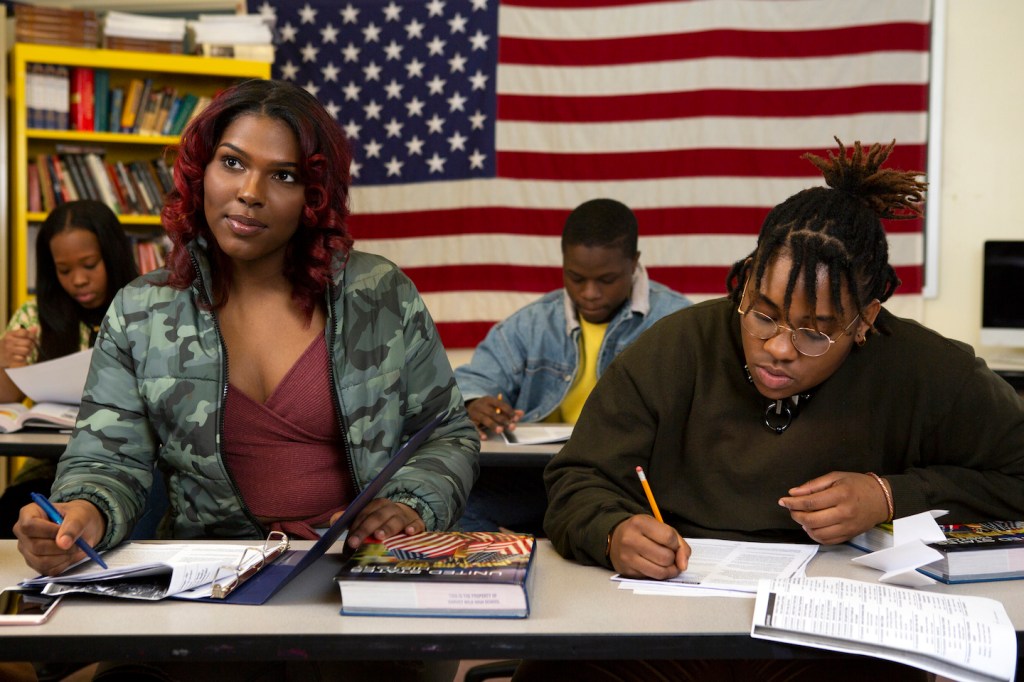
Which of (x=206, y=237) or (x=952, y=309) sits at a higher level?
(x=206, y=237)

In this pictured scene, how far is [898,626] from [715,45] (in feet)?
12.9

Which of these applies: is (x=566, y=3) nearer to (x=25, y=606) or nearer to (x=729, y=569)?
(x=729, y=569)

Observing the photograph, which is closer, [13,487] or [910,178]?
[910,178]

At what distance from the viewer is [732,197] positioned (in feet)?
15.6

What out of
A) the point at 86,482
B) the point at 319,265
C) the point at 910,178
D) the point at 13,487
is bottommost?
the point at 13,487

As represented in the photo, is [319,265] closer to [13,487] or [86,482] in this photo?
[86,482]

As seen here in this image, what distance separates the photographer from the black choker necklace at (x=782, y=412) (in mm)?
1689

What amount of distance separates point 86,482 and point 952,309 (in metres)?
4.09

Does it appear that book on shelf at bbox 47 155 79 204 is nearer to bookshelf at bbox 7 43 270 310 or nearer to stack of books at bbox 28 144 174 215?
stack of books at bbox 28 144 174 215

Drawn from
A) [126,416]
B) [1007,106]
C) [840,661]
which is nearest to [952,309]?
[1007,106]

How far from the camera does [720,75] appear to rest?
4.76 metres

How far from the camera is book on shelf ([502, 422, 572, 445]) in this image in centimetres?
274

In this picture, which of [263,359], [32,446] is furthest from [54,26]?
[263,359]

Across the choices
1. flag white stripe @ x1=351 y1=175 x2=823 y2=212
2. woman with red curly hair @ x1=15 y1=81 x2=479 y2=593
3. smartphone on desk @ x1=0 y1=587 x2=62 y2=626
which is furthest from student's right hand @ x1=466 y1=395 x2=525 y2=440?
flag white stripe @ x1=351 y1=175 x2=823 y2=212
